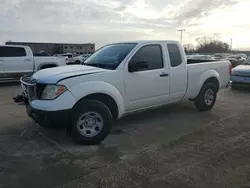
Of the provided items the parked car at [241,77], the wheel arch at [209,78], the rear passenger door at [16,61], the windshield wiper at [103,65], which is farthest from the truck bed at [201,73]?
the rear passenger door at [16,61]

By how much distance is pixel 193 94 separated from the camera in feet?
21.7

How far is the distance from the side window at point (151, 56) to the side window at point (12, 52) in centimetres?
874

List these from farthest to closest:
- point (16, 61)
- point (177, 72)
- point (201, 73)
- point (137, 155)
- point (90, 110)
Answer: point (16, 61), point (201, 73), point (177, 72), point (90, 110), point (137, 155)

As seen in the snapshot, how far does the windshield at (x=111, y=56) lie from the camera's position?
206 inches

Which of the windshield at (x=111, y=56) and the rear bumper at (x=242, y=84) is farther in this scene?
the rear bumper at (x=242, y=84)

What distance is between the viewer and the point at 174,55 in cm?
611

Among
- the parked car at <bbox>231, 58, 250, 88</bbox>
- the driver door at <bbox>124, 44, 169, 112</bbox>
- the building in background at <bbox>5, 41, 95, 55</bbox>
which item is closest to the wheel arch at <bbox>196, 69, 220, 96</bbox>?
the driver door at <bbox>124, 44, 169, 112</bbox>

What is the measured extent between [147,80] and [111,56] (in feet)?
2.92

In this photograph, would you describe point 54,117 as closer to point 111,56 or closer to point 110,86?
point 110,86

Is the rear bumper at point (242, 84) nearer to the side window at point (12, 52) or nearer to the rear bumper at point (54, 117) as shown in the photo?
the rear bumper at point (54, 117)

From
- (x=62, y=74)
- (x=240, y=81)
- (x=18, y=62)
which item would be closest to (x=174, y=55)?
(x=62, y=74)

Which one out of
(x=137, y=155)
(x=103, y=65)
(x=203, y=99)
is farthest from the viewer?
(x=203, y=99)

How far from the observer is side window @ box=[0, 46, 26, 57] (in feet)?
39.8

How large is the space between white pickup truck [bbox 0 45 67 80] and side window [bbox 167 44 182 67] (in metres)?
8.07
